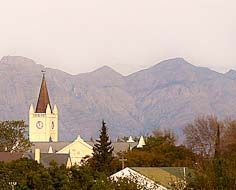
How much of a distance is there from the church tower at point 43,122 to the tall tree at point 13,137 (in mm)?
62440

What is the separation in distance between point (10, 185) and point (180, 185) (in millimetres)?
13491

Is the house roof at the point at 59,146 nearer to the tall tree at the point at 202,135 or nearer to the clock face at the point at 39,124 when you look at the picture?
the clock face at the point at 39,124

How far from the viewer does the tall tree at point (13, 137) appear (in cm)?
9725

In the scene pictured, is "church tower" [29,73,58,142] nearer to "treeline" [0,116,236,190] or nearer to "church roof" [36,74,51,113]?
"church roof" [36,74,51,113]

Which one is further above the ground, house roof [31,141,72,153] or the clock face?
the clock face

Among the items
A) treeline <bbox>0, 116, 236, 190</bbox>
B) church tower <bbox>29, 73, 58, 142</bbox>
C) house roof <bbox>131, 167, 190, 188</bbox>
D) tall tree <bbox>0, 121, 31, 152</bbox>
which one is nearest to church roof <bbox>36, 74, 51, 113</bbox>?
church tower <bbox>29, 73, 58, 142</bbox>

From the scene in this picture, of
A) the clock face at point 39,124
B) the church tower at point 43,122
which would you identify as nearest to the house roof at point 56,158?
the church tower at point 43,122

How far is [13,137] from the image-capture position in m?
97.8

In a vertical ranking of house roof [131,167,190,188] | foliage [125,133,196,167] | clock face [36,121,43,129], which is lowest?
house roof [131,167,190,188]

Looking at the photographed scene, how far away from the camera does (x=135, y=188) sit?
31375 mm

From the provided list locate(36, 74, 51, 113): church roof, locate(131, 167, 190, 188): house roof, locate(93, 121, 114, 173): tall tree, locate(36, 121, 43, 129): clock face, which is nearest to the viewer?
locate(131, 167, 190, 188): house roof

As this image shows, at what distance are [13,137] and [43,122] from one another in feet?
220

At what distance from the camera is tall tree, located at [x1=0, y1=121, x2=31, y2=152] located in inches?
3829

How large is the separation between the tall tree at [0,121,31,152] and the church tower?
6244 cm
